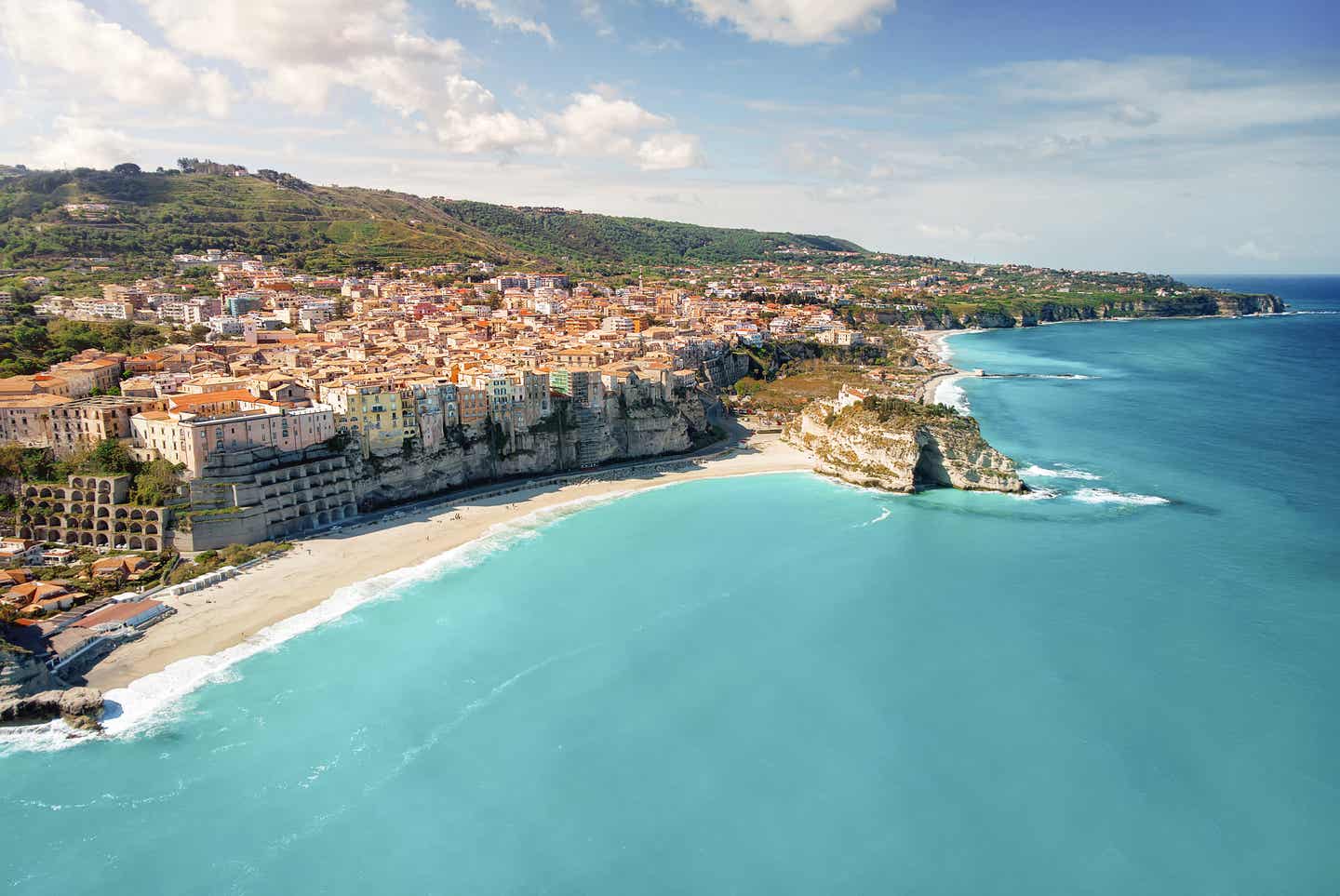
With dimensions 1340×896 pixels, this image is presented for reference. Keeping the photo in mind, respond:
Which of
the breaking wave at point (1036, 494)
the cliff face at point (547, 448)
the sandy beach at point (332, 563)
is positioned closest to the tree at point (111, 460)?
the sandy beach at point (332, 563)

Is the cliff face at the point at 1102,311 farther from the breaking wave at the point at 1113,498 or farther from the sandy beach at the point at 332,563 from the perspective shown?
the sandy beach at the point at 332,563

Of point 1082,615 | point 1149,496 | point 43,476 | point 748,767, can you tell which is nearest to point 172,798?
point 748,767

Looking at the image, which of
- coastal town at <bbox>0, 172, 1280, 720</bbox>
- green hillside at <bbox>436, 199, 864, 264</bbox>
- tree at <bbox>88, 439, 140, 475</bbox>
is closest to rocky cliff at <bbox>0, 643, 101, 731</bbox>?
coastal town at <bbox>0, 172, 1280, 720</bbox>

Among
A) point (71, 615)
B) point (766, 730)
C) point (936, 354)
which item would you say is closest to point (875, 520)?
point (766, 730)

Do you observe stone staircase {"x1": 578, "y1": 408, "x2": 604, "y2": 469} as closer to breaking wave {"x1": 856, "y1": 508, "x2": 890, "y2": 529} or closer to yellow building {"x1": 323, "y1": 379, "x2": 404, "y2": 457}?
yellow building {"x1": 323, "y1": 379, "x2": 404, "y2": 457}

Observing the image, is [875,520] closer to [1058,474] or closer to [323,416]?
[1058,474]

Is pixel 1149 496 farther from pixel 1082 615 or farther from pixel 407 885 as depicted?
pixel 407 885
